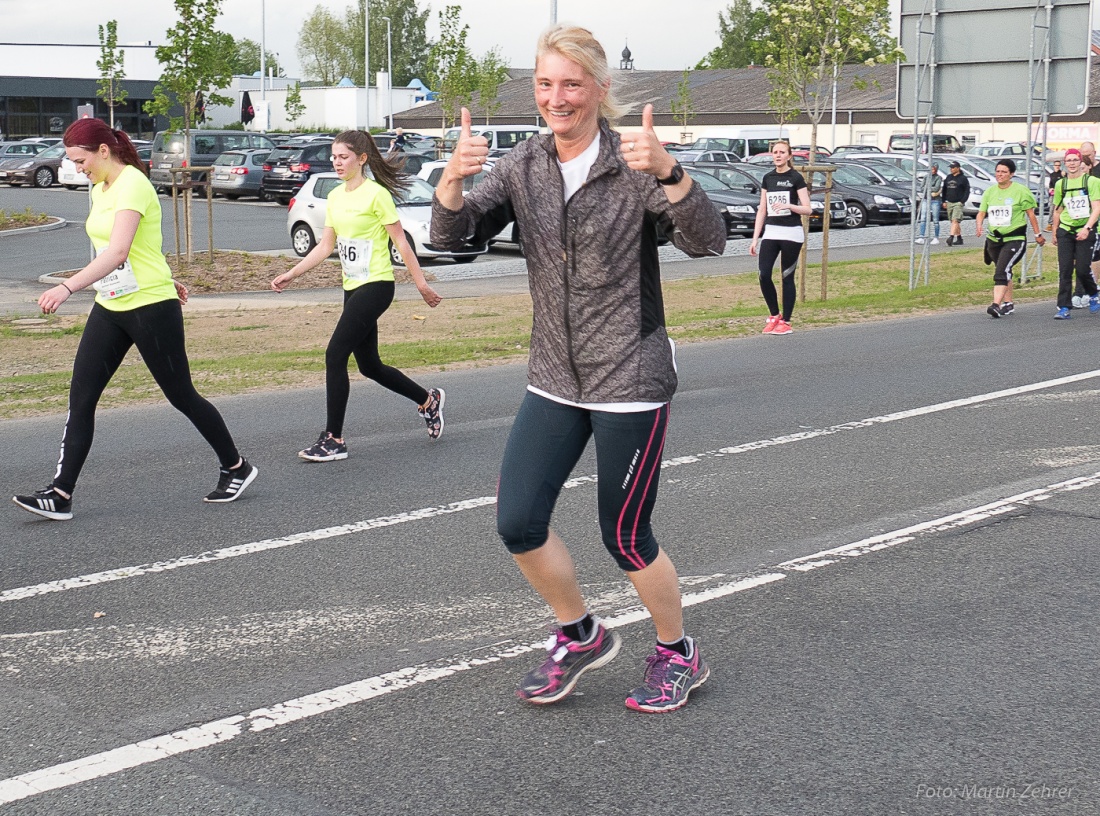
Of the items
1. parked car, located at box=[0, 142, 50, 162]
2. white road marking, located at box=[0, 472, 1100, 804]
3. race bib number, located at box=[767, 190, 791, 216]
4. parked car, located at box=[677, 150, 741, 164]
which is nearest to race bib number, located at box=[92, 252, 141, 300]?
white road marking, located at box=[0, 472, 1100, 804]

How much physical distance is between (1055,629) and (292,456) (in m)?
4.60

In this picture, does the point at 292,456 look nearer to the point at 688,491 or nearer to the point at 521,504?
Answer: the point at 688,491

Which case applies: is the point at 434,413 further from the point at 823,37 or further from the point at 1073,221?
the point at 823,37

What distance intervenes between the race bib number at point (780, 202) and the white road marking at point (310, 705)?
8.14 m

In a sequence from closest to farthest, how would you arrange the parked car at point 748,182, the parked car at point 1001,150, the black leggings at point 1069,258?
the black leggings at point 1069,258, the parked car at point 748,182, the parked car at point 1001,150

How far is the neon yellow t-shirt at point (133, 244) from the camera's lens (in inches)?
255

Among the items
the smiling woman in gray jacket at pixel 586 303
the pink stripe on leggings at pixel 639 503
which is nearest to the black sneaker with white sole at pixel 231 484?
the smiling woman in gray jacket at pixel 586 303

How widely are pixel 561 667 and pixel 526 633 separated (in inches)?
26.7

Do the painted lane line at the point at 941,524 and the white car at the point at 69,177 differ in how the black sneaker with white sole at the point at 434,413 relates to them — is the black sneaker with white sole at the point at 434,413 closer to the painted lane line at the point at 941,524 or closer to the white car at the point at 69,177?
the painted lane line at the point at 941,524

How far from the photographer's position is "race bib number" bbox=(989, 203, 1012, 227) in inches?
609

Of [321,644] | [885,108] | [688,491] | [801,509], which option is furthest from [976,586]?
[885,108]

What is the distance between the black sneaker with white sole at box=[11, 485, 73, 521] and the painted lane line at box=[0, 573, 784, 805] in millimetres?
2757

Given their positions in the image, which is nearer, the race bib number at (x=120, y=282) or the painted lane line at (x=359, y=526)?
the painted lane line at (x=359, y=526)

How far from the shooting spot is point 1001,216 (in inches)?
611
